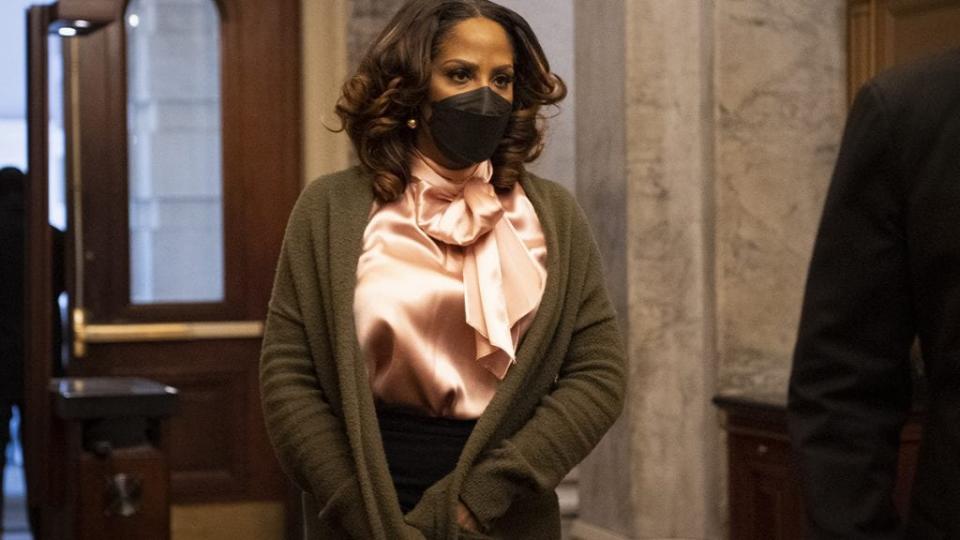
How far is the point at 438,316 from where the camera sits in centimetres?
243

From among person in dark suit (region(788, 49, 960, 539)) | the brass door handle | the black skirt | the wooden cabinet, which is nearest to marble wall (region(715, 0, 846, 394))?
the wooden cabinet

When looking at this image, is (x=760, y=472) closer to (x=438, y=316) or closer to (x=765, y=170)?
(x=765, y=170)

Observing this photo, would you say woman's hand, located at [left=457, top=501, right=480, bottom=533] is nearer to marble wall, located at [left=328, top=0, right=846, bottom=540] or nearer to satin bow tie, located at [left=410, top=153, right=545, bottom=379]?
satin bow tie, located at [left=410, top=153, right=545, bottom=379]

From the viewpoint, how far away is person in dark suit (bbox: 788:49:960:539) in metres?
1.53

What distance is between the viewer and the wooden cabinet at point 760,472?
176 inches

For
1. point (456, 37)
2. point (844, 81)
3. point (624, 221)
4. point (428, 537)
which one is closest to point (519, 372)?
point (428, 537)

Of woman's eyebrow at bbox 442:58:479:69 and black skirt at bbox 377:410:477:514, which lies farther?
woman's eyebrow at bbox 442:58:479:69

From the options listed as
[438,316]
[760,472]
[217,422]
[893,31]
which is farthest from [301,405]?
[217,422]

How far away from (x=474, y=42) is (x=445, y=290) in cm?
38

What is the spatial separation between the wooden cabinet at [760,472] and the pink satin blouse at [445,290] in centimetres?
201

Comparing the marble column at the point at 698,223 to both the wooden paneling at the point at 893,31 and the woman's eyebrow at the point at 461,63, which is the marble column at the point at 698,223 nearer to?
the wooden paneling at the point at 893,31

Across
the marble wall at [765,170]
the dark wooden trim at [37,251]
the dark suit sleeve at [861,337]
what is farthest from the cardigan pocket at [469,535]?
the dark wooden trim at [37,251]

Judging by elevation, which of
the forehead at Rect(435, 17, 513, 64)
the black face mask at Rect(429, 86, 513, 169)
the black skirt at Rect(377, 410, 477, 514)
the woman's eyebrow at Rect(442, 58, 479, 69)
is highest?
the forehead at Rect(435, 17, 513, 64)

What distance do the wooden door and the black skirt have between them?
4.50m
